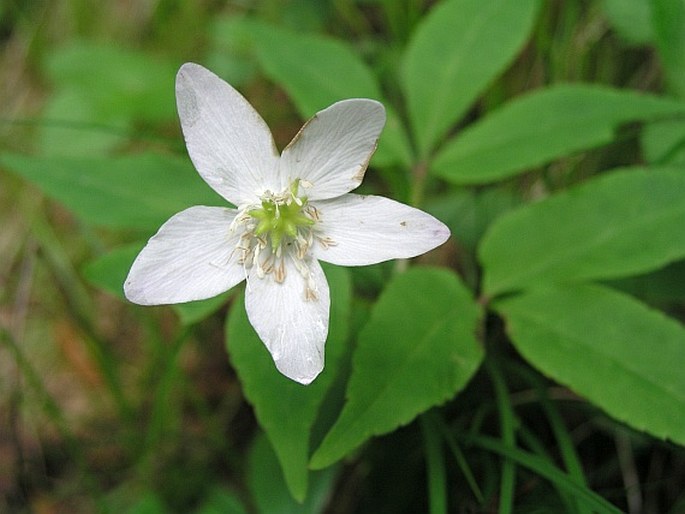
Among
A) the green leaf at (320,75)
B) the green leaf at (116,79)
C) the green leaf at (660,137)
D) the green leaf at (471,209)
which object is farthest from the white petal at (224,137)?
the green leaf at (116,79)

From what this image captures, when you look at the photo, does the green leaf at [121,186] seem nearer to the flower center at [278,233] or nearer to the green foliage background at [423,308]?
the green foliage background at [423,308]

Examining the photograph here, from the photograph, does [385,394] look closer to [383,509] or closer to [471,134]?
[383,509]

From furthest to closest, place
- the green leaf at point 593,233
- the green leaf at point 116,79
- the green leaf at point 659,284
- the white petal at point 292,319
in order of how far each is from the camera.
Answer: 1. the green leaf at point 116,79
2. the green leaf at point 659,284
3. the green leaf at point 593,233
4. the white petal at point 292,319

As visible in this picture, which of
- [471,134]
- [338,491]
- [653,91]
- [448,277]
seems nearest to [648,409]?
[448,277]

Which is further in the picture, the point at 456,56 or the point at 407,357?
the point at 456,56

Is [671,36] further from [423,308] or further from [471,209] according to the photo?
[423,308]

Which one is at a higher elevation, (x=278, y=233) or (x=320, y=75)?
(x=320, y=75)

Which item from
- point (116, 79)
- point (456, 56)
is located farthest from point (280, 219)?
point (116, 79)
